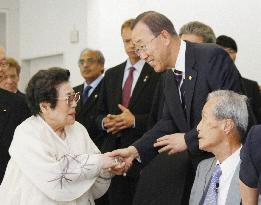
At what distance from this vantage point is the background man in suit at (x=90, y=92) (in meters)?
4.31

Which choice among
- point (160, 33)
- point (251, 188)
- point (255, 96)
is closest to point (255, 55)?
point (255, 96)

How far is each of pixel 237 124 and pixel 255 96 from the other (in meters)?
1.22

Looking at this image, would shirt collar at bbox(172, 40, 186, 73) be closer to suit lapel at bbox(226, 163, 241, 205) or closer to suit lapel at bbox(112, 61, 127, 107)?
suit lapel at bbox(226, 163, 241, 205)

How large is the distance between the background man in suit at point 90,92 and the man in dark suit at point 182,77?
4.17 feet

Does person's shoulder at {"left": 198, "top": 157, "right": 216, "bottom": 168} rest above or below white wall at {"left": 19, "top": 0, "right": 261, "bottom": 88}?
below

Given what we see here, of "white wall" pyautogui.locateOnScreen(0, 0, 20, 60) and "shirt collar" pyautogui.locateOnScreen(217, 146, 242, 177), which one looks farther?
"white wall" pyautogui.locateOnScreen(0, 0, 20, 60)

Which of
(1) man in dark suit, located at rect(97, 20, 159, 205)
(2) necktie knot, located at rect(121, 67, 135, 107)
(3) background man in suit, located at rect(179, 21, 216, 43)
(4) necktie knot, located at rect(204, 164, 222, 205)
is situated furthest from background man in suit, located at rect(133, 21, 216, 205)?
(2) necktie knot, located at rect(121, 67, 135, 107)

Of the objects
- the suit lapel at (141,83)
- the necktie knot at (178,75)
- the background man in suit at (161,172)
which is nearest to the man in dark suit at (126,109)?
the suit lapel at (141,83)

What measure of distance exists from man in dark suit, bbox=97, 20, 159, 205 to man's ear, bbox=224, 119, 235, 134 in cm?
112

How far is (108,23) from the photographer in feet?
21.4

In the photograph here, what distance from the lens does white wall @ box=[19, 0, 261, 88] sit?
4.48 meters

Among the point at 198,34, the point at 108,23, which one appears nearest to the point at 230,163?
the point at 198,34

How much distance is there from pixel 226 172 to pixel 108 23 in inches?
160

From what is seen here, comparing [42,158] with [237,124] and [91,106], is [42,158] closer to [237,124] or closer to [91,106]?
[237,124]
